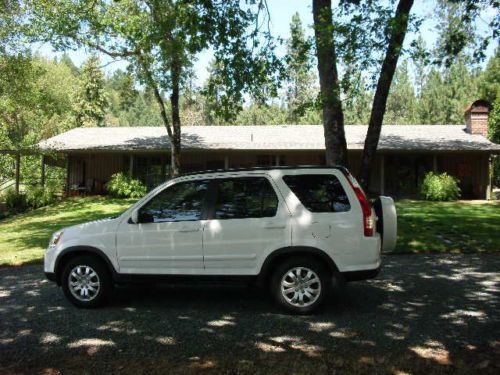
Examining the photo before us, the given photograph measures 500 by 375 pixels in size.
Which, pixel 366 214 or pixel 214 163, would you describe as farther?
pixel 214 163

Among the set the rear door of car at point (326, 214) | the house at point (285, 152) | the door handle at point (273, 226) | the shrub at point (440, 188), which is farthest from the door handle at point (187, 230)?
the shrub at point (440, 188)

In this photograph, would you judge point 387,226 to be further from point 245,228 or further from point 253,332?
point 253,332

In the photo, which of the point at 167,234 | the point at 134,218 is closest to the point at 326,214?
the point at 167,234

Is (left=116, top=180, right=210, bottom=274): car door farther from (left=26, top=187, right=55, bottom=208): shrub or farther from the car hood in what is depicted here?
(left=26, top=187, right=55, bottom=208): shrub

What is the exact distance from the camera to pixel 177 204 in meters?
6.19

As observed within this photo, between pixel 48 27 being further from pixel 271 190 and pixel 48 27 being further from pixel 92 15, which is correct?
pixel 271 190

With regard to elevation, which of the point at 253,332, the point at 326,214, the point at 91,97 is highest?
the point at 91,97

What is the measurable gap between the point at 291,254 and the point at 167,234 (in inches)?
64.6

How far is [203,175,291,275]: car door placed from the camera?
579 centimetres

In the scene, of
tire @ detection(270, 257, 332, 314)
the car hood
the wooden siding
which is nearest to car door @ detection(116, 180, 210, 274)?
the car hood

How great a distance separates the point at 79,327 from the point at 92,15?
1667 centimetres

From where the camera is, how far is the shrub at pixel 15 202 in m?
23.7

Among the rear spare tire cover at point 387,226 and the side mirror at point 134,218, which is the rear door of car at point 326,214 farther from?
the side mirror at point 134,218

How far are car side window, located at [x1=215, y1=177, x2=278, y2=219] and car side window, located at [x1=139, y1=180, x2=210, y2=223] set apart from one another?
26cm
